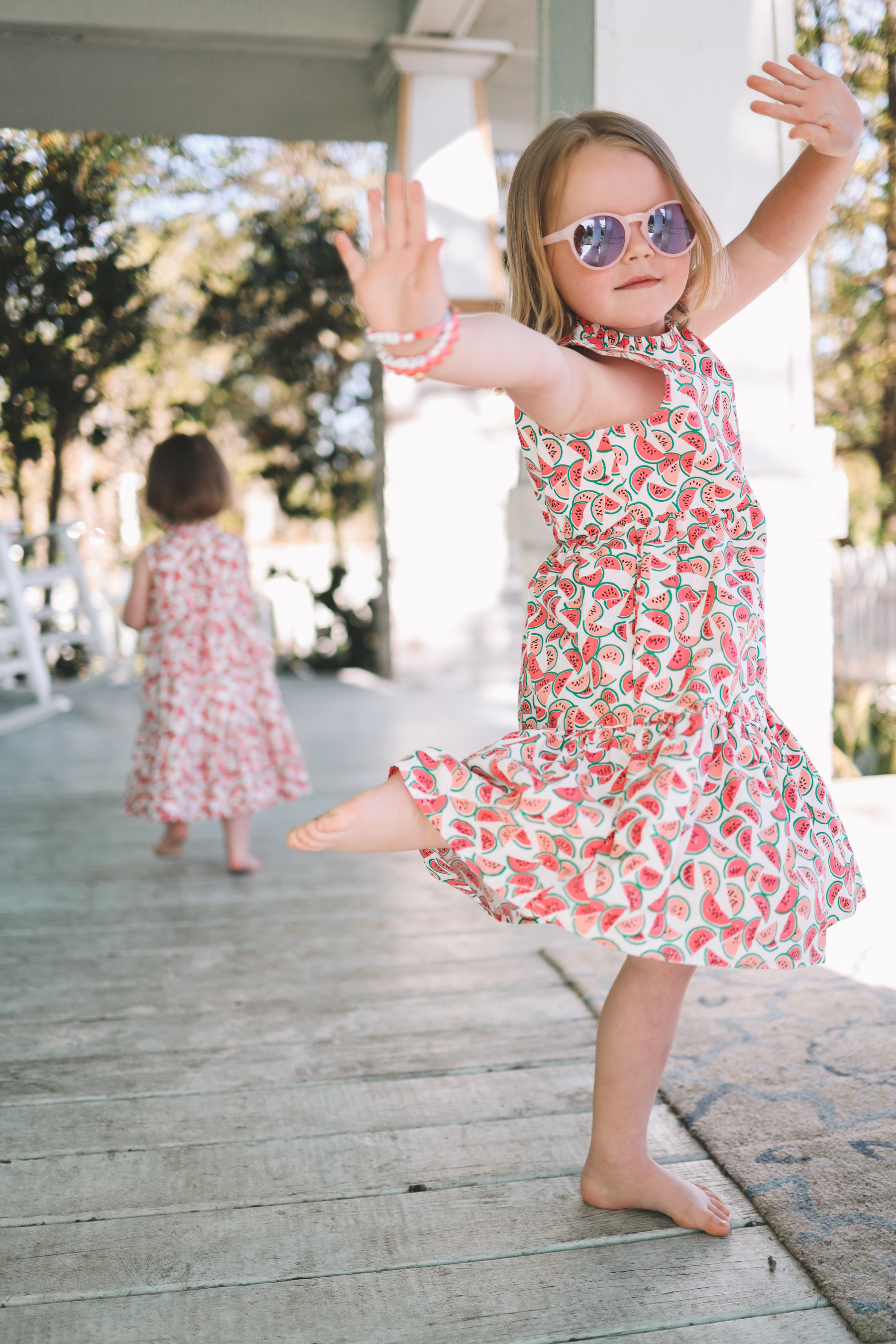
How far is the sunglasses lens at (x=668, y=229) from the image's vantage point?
1.13 m

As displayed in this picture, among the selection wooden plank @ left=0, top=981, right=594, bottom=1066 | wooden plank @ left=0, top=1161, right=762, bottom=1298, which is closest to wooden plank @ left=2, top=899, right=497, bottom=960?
wooden plank @ left=0, top=981, right=594, bottom=1066

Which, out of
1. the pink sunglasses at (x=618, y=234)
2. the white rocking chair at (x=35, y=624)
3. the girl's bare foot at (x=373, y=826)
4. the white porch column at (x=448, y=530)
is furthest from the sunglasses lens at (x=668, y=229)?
the white porch column at (x=448, y=530)

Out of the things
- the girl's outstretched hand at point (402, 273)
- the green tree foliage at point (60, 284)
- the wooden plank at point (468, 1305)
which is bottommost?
the wooden plank at point (468, 1305)

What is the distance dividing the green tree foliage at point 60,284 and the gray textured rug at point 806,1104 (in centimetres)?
441

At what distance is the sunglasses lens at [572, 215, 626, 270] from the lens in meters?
1.11

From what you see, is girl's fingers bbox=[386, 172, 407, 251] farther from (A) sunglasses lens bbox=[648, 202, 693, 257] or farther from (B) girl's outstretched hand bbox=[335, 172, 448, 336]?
(A) sunglasses lens bbox=[648, 202, 693, 257]

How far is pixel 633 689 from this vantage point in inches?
44.6

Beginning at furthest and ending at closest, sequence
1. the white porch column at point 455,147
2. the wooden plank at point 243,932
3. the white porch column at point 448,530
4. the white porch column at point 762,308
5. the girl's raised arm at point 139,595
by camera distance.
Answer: the white porch column at point 448,530 → the white porch column at point 455,147 → the girl's raised arm at point 139,595 → the white porch column at point 762,308 → the wooden plank at point 243,932

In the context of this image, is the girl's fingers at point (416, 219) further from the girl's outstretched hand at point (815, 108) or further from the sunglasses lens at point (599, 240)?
the girl's outstretched hand at point (815, 108)

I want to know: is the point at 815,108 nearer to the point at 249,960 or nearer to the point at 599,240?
the point at 599,240

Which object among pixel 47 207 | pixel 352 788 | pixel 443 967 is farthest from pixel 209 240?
pixel 443 967

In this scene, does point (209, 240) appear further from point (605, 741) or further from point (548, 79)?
point (605, 741)

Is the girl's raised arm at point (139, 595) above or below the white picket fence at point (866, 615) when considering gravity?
above

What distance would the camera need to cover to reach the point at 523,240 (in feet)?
3.92
